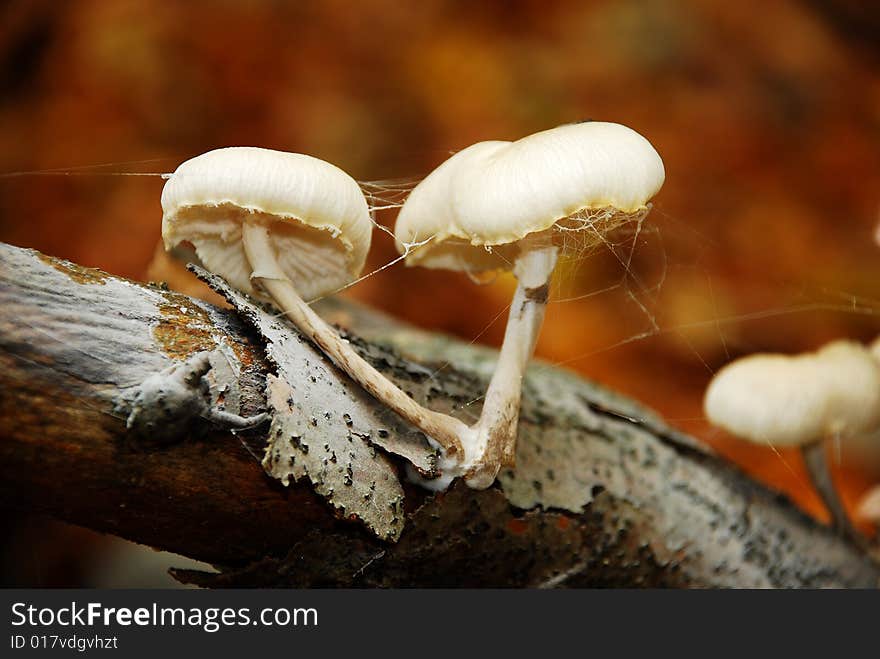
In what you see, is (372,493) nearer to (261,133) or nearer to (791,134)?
(261,133)

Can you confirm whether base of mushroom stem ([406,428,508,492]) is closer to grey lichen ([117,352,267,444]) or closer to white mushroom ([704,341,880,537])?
grey lichen ([117,352,267,444])

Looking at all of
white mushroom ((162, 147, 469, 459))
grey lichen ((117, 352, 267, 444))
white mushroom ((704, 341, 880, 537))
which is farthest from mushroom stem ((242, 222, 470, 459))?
white mushroom ((704, 341, 880, 537))

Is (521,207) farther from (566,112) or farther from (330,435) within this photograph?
(566,112)

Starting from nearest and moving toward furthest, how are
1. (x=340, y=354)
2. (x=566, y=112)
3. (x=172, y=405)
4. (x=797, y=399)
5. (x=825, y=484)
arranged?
(x=172, y=405) < (x=340, y=354) < (x=797, y=399) < (x=825, y=484) < (x=566, y=112)

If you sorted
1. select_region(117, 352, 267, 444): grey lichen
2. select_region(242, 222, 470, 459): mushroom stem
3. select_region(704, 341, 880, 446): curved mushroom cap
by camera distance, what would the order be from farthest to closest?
1. select_region(704, 341, 880, 446): curved mushroom cap
2. select_region(242, 222, 470, 459): mushroom stem
3. select_region(117, 352, 267, 444): grey lichen

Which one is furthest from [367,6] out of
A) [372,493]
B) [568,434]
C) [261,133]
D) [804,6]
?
[372,493]

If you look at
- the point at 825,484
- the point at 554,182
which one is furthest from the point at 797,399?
the point at 554,182

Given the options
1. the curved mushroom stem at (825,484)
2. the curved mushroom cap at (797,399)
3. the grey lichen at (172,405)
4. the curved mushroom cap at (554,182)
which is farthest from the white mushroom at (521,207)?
the curved mushroom stem at (825,484)
